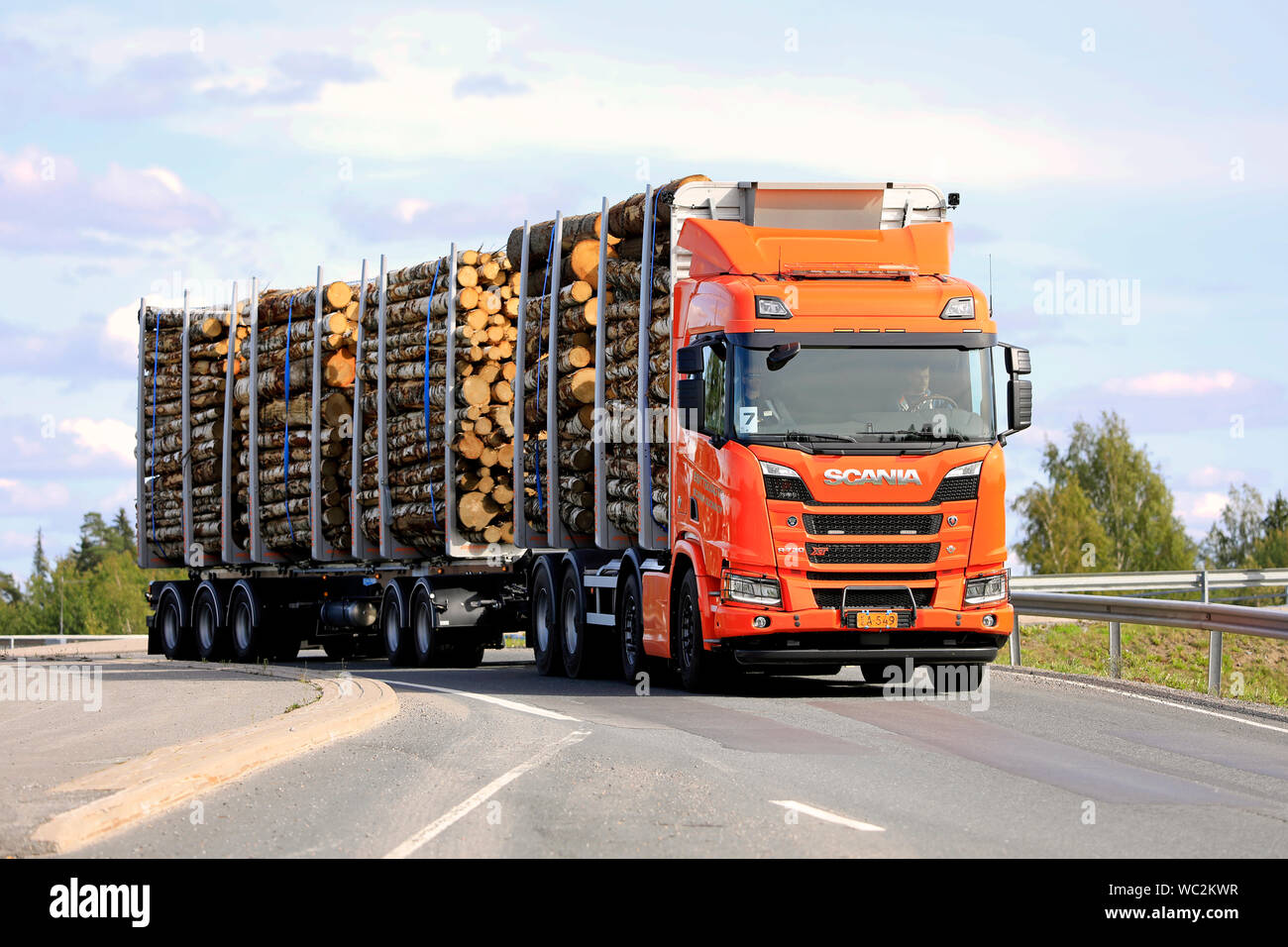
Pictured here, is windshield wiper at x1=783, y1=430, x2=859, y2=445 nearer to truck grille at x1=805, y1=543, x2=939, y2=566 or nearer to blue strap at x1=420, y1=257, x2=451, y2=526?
truck grille at x1=805, y1=543, x2=939, y2=566

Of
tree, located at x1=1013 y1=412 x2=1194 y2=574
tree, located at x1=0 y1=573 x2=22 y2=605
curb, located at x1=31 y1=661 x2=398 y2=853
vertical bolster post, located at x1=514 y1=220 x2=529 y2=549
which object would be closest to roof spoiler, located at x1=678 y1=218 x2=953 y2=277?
vertical bolster post, located at x1=514 y1=220 x2=529 y2=549

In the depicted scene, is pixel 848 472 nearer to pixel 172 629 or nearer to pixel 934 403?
pixel 934 403

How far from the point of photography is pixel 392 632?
76.2 ft

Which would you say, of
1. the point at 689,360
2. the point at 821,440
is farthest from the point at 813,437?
the point at 689,360

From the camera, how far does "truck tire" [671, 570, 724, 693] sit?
15.2 meters

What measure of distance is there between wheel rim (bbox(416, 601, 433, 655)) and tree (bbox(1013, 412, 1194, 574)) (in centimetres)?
6750

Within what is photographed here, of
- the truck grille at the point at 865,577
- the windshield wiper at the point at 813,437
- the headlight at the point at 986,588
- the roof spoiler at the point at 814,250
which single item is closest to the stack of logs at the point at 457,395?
the roof spoiler at the point at 814,250

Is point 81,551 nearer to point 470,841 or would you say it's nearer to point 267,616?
point 267,616

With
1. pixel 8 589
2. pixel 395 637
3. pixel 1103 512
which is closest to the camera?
pixel 395 637

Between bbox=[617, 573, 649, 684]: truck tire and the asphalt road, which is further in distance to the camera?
bbox=[617, 573, 649, 684]: truck tire

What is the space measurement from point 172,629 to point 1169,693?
18.7 metres
